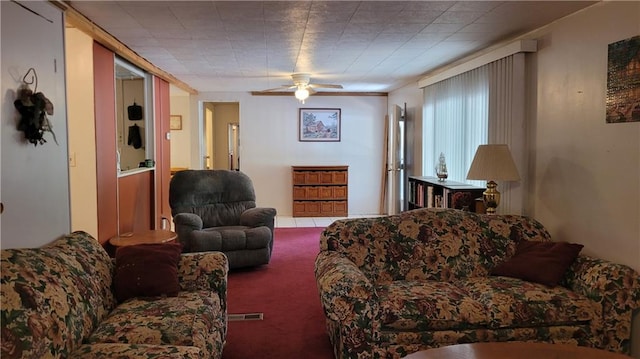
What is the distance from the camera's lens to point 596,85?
3.12 metres

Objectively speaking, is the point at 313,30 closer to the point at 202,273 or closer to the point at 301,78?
the point at 202,273

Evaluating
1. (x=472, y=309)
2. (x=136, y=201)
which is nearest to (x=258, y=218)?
(x=136, y=201)

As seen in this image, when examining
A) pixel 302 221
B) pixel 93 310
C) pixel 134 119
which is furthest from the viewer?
pixel 302 221

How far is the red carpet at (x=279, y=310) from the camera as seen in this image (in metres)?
3.04

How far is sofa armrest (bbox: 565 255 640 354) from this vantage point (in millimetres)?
2570

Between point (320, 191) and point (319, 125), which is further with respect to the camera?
point (319, 125)

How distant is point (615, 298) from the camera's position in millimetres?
2584

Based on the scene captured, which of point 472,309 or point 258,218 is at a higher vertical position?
point 258,218

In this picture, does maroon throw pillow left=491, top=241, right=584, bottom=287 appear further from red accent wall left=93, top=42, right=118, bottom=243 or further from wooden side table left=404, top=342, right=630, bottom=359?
red accent wall left=93, top=42, right=118, bottom=243

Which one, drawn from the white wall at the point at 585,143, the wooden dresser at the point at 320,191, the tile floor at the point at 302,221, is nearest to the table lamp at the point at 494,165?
the white wall at the point at 585,143

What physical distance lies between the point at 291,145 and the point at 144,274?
6181 millimetres

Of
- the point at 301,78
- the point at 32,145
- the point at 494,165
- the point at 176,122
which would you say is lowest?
the point at 494,165

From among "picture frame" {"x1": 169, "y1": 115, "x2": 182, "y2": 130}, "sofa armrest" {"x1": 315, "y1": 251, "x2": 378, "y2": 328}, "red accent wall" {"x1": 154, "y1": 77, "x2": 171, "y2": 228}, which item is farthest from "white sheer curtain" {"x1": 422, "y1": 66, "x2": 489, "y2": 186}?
"picture frame" {"x1": 169, "y1": 115, "x2": 182, "y2": 130}

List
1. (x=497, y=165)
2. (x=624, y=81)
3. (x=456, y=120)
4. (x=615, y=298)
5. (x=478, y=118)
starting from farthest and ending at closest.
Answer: (x=456, y=120) → (x=478, y=118) → (x=497, y=165) → (x=624, y=81) → (x=615, y=298)
